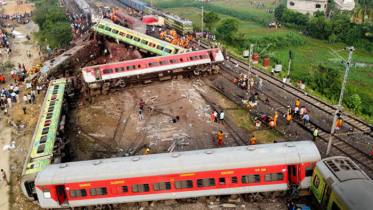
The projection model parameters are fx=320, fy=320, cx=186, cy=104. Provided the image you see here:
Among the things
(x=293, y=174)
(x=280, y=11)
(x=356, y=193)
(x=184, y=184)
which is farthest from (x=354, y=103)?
(x=280, y=11)

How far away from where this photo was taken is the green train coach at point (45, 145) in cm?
1855

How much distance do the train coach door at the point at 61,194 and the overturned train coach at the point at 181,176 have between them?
55 millimetres

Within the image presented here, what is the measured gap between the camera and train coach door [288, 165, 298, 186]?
17047 mm

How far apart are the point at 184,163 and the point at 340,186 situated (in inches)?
302

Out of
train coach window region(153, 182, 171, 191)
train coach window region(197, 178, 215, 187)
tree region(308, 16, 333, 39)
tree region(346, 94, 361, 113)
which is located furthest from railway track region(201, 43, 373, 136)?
tree region(308, 16, 333, 39)

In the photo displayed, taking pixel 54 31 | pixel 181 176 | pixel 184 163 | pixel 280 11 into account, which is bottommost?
pixel 181 176

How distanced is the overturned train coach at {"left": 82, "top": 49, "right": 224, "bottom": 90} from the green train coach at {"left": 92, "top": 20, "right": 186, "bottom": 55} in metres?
2.97

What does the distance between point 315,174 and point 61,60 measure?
32287mm

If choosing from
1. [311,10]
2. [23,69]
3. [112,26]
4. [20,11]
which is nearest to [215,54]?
[112,26]

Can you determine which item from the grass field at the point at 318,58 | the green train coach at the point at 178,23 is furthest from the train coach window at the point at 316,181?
the green train coach at the point at 178,23

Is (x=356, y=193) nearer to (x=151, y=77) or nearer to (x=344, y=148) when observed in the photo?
(x=344, y=148)

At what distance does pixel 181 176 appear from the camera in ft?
56.6

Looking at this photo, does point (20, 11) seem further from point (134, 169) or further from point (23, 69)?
point (134, 169)

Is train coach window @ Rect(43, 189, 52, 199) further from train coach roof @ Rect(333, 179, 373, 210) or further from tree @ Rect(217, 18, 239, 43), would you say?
tree @ Rect(217, 18, 239, 43)
